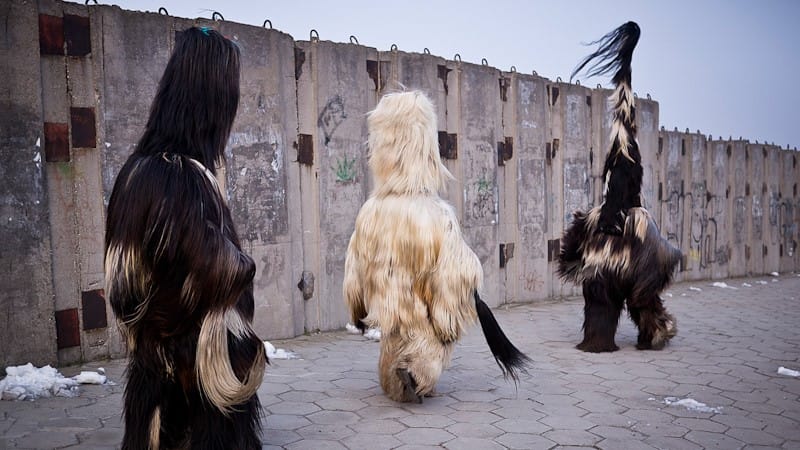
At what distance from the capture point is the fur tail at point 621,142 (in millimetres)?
6160

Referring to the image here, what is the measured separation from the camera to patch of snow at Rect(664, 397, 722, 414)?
447 cm

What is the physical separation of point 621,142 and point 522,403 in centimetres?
290

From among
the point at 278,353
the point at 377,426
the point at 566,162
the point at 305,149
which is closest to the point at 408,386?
the point at 377,426

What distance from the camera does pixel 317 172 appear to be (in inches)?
273

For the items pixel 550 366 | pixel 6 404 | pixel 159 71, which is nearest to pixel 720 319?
pixel 550 366

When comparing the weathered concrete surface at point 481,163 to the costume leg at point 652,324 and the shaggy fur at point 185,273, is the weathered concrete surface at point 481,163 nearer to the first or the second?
the costume leg at point 652,324

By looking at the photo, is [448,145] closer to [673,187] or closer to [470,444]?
[470,444]

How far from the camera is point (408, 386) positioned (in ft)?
14.8

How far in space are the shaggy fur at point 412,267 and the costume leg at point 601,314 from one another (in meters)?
1.93

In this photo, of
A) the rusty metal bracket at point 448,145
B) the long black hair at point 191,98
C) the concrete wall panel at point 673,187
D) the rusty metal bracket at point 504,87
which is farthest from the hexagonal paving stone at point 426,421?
the concrete wall panel at point 673,187

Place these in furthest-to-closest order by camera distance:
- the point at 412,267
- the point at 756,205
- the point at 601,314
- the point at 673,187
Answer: the point at 756,205 < the point at 673,187 < the point at 601,314 < the point at 412,267

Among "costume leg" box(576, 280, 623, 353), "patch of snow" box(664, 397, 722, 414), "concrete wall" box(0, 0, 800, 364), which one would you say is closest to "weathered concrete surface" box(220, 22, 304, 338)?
"concrete wall" box(0, 0, 800, 364)

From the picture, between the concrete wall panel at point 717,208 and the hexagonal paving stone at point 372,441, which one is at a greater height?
the concrete wall panel at point 717,208

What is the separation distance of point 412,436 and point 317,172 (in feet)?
12.1
